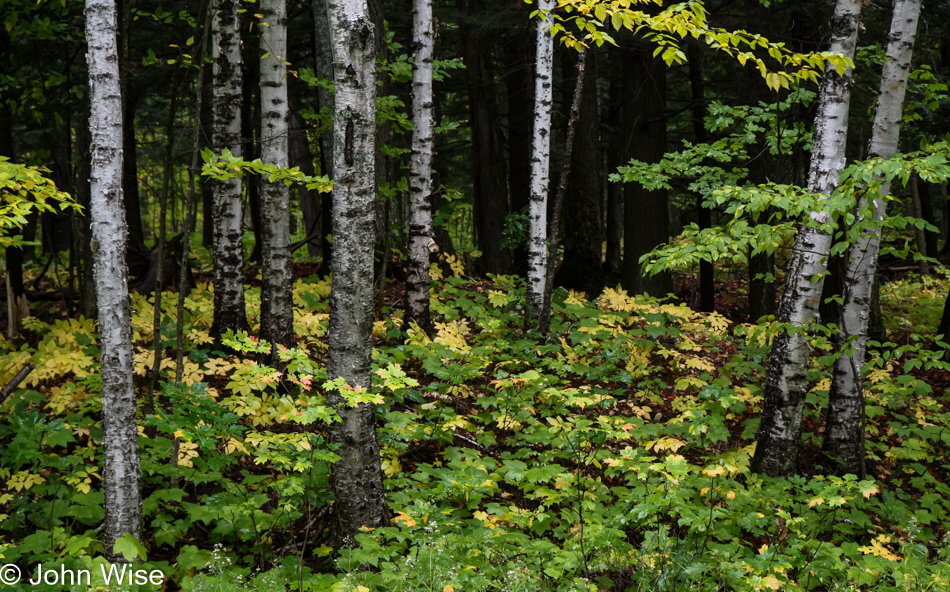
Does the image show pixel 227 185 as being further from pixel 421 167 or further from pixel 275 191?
pixel 421 167

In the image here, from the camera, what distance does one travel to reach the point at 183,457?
4.52 meters

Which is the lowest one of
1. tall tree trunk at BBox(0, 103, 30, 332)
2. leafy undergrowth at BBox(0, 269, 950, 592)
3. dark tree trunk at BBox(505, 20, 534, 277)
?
leafy undergrowth at BBox(0, 269, 950, 592)

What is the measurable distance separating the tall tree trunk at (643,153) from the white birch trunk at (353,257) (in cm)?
761

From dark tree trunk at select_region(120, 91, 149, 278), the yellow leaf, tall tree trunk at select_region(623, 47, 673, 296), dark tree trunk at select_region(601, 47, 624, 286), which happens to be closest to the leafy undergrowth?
the yellow leaf

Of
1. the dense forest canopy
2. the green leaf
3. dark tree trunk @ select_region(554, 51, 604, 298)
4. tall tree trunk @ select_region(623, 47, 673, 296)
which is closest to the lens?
the green leaf

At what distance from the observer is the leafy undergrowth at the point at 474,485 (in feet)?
11.9

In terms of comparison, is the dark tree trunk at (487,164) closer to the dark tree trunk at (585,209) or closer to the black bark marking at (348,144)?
the dark tree trunk at (585,209)

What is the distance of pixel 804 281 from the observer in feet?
16.1

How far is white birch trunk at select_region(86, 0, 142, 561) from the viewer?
3.45 meters

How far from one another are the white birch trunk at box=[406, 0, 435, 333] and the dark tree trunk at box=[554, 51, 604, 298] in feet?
11.8

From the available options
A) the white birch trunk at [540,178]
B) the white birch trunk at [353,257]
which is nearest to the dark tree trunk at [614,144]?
the white birch trunk at [540,178]

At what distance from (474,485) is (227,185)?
412 cm

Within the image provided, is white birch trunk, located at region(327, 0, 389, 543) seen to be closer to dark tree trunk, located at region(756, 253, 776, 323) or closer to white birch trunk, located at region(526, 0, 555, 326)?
white birch trunk, located at region(526, 0, 555, 326)

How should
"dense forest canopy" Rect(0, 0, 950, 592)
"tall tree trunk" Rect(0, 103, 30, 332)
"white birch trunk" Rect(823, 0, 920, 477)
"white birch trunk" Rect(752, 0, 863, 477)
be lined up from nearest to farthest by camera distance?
1. "dense forest canopy" Rect(0, 0, 950, 592)
2. "white birch trunk" Rect(752, 0, 863, 477)
3. "white birch trunk" Rect(823, 0, 920, 477)
4. "tall tree trunk" Rect(0, 103, 30, 332)
